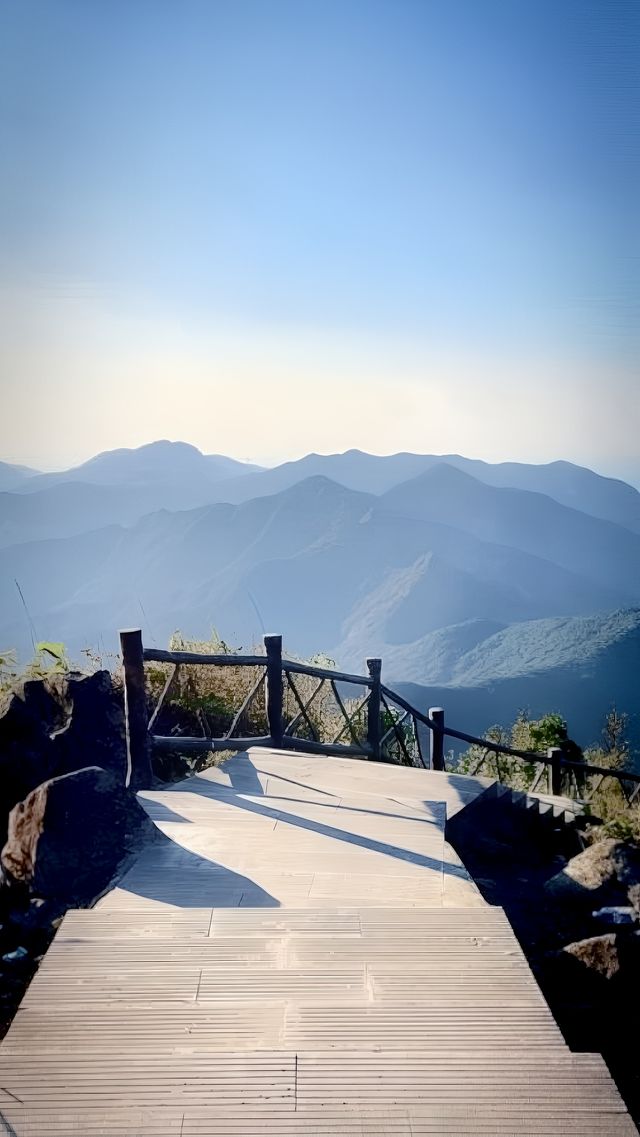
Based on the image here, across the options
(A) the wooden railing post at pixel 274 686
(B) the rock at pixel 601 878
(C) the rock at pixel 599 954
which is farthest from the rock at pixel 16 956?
(B) the rock at pixel 601 878

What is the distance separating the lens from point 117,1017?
9.75 ft

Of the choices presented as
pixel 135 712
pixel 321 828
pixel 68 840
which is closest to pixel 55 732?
pixel 135 712

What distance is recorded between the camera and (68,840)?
461 cm

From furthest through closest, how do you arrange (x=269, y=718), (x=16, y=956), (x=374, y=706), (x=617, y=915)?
(x=374, y=706) → (x=269, y=718) → (x=617, y=915) → (x=16, y=956)

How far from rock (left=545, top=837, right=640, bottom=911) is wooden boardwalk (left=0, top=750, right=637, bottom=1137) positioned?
2006 mm

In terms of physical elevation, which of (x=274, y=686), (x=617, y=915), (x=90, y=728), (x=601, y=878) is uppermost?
(x=274, y=686)

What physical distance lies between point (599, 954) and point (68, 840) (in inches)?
136

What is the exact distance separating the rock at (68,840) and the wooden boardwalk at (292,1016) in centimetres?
29

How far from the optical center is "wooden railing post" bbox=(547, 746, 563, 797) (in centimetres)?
1077

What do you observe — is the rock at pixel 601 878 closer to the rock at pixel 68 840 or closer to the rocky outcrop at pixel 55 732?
the rock at pixel 68 840

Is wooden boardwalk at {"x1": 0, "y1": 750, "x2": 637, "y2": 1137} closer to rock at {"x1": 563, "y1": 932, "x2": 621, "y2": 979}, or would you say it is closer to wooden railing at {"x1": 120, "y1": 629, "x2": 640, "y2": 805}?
rock at {"x1": 563, "y1": 932, "x2": 621, "y2": 979}

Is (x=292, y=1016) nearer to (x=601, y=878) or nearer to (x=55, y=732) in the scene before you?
(x=55, y=732)

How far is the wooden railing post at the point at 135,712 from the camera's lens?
21.2 ft

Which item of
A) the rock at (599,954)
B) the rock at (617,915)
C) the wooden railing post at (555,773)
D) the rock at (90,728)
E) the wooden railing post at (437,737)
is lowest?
the wooden railing post at (555,773)
